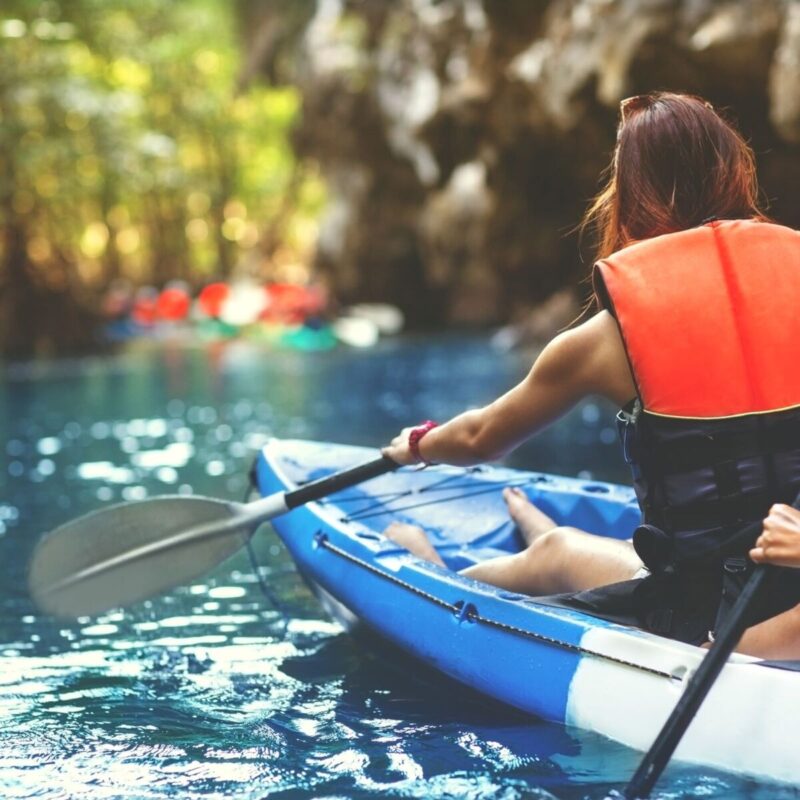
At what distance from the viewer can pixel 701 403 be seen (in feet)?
8.36

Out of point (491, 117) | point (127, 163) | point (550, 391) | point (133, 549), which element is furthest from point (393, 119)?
point (550, 391)

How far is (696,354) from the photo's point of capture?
2537 mm

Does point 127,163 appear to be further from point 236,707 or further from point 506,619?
point 506,619

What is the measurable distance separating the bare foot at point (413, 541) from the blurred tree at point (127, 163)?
14.4m

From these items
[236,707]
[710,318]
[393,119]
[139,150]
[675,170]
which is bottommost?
[236,707]

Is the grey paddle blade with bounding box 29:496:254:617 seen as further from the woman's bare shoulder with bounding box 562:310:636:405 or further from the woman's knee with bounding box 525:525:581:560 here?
the woman's bare shoulder with bounding box 562:310:636:405

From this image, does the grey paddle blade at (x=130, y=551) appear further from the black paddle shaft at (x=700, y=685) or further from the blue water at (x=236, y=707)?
the black paddle shaft at (x=700, y=685)

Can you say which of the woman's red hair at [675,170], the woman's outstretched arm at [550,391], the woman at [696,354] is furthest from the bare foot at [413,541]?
the woman's red hair at [675,170]

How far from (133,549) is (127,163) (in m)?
15.2

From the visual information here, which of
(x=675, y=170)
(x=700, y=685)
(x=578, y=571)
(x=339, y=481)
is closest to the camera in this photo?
(x=700, y=685)

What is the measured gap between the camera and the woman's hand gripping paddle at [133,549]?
159 inches

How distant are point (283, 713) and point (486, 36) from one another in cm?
1473

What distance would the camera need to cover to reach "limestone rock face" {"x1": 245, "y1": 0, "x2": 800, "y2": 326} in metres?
12.1

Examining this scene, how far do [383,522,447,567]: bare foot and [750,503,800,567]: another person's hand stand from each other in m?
1.56
